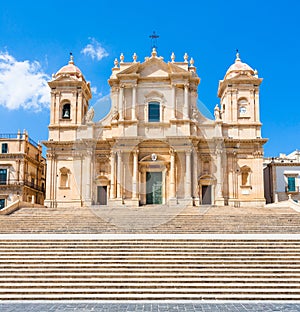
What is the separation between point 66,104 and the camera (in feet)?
119

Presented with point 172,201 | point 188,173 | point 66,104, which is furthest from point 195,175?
point 66,104

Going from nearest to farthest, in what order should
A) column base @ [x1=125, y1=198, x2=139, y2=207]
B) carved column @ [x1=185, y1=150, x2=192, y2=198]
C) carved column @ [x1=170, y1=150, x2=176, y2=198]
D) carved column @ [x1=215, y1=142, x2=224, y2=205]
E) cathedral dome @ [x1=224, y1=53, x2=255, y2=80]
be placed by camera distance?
column base @ [x1=125, y1=198, x2=139, y2=207]
carved column @ [x1=170, y1=150, x2=176, y2=198]
carved column @ [x1=185, y1=150, x2=192, y2=198]
carved column @ [x1=215, y1=142, x2=224, y2=205]
cathedral dome @ [x1=224, y1=53, x2=255, y2=80]

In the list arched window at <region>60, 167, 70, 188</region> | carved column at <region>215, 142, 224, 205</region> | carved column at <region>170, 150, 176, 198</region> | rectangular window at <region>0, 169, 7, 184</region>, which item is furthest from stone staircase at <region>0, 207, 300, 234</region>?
rectangular window at <region>0, 169, 7, 184</region>

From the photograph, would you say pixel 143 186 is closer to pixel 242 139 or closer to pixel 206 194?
pixel 206 194

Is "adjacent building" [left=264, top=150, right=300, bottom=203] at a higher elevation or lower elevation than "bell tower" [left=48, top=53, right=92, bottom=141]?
lower

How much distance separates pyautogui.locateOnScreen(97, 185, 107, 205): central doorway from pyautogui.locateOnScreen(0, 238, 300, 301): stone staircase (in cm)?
1702

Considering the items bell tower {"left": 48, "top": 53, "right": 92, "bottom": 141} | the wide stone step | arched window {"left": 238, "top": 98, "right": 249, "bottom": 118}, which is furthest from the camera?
arched window {"left": 238, "top": 98, "right": 249, "bottom": 118}

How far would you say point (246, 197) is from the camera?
111ft

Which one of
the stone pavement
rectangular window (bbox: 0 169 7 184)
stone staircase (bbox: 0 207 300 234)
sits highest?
rectangular window (bbox: 0 169 7 184)

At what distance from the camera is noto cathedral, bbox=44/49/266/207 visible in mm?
32938

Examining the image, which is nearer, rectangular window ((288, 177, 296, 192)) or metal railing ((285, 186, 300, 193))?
metal railing ((285, 186, 300, 193))

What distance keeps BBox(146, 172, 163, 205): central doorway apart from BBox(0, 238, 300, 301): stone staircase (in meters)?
16.7

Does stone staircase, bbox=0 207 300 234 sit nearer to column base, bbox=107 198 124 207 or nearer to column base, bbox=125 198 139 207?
column base, bbox=107 198 124 207

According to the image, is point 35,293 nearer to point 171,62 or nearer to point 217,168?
point 217,168
